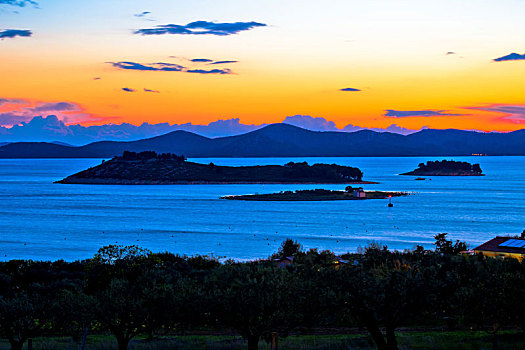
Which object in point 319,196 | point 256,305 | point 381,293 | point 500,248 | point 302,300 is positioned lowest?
point 256,305

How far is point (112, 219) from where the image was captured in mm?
116375

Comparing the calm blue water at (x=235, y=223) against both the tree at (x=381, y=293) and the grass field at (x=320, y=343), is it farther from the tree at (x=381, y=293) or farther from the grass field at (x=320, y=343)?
the tree at (x=381, y=293)

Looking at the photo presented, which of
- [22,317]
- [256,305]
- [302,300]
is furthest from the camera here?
[22,317]

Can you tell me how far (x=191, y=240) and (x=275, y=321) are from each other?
65.4 meters

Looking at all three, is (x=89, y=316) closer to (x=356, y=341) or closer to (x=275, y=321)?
(x=275, y=321)

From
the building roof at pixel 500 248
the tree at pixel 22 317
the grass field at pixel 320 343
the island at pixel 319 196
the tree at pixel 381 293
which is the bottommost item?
the grass field at pixel 320 343

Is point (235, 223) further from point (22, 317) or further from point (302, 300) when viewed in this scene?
point (302, 300)

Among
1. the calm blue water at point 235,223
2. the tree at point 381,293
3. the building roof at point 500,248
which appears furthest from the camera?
the calm blue water at point 235,223

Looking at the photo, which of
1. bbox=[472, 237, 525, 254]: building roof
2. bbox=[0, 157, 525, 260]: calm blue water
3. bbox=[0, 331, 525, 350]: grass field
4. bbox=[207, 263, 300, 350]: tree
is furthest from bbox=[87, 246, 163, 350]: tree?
bbox=[0, 157, 525, 260]: calm blue water

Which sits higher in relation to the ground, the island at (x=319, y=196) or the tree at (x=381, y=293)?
the island at (x=319, y=196)

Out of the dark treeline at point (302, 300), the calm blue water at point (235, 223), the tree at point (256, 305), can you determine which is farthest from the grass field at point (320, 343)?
the calm blue water at point (235, 223)

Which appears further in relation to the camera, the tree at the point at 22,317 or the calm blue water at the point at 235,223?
the calm blue water at the point at 235,223

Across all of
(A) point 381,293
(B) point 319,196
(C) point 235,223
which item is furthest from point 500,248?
(B) point 319,196

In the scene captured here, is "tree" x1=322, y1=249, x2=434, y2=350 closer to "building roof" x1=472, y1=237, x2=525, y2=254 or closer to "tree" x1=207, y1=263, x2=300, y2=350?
"tree" x1=207, y1=263, x2=300, y2=350
